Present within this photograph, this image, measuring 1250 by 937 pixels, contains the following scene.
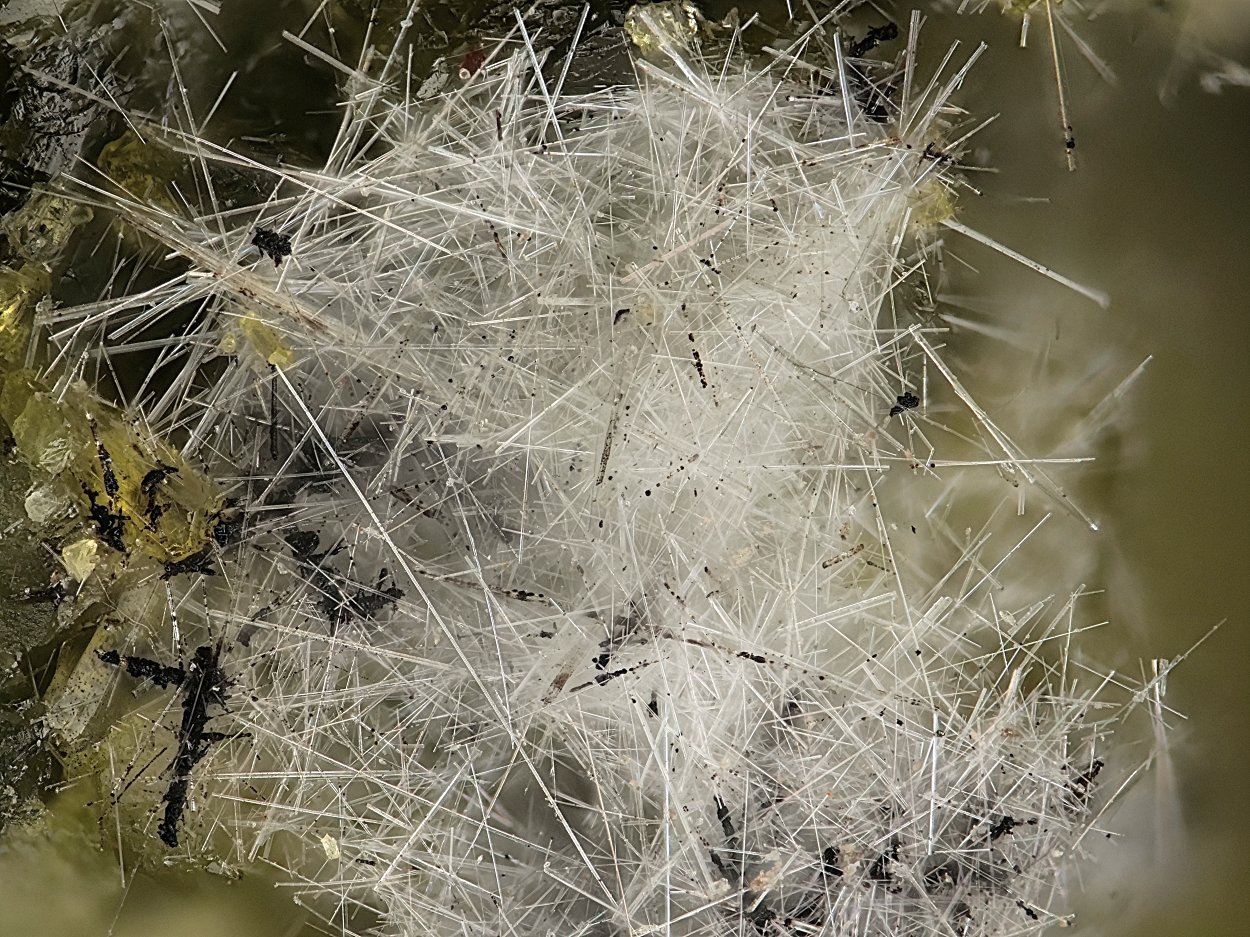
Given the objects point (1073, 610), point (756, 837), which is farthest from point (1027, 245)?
point (756, 837)

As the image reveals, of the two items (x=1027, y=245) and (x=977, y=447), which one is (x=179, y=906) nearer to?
(x=977, y=447)

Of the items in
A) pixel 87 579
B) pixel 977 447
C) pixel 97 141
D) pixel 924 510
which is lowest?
pixel 87 579

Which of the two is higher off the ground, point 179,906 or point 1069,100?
point 1069,100

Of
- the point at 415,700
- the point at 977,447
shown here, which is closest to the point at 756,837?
the point at 415,700

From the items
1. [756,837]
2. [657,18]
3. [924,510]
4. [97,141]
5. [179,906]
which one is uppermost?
[657,18]

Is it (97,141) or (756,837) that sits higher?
(97,141)

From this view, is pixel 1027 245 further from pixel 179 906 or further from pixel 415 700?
pixel 179 906

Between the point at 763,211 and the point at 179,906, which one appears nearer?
the point at 763,211
